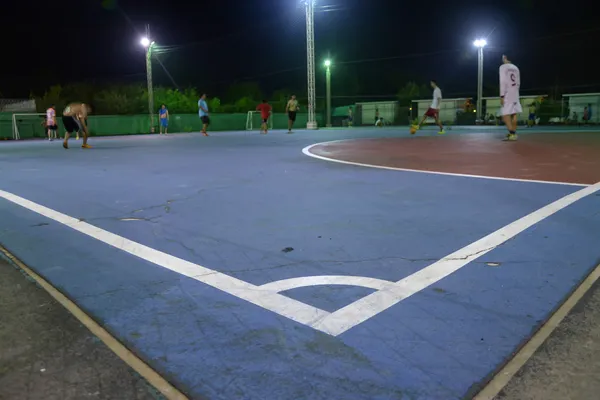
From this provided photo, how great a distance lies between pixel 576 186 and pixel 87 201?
5491 millimetres

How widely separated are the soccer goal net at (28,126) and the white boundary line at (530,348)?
28897 millimetres

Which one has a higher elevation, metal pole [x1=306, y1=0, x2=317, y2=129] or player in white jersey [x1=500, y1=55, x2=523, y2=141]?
metal pole [x1=306, y1=0, x2=317, y2=129]

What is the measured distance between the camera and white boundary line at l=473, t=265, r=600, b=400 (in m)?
1.79

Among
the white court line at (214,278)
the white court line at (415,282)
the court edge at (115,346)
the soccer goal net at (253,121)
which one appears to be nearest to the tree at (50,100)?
the soccer goal net at (253,121)

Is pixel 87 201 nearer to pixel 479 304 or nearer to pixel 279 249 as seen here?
pixel 279 249

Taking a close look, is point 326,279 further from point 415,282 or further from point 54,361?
point 54,361

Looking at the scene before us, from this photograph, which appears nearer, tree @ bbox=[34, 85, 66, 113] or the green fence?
the green fence

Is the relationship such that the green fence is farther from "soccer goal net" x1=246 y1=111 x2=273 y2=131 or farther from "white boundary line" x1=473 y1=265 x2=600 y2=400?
"white boundary line" x1=473 y1=265 x2=600 y2=400

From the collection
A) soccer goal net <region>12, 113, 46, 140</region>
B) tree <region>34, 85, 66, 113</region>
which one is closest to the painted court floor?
soccer goal net <region>12, 113, 46, 140</region>

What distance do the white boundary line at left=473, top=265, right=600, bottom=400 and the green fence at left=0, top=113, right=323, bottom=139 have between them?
2901cm

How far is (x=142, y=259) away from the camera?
131 inches

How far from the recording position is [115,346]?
83.7 inches

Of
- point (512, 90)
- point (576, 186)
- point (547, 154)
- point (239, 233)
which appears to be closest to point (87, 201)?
point (239, 233)

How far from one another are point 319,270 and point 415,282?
1.89 ft
